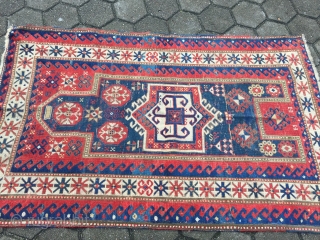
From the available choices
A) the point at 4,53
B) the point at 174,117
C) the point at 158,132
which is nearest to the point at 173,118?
the point at 174,117

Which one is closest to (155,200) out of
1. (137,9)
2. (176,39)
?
(176,39)

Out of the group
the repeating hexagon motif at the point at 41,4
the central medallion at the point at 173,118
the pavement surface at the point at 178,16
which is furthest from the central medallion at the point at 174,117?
the repeating hexagon motif at the point at 41,4

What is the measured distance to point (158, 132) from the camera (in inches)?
111

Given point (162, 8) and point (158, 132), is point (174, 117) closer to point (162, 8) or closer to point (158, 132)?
point (158, 132)

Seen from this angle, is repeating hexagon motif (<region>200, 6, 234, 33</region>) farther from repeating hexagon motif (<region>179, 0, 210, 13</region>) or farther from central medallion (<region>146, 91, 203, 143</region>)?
central medallion (<region>146, 91, 203, 143</region>)

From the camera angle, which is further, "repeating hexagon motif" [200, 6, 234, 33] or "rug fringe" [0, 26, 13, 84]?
"repeating hexagon motif" [200, 6, 234, 33]

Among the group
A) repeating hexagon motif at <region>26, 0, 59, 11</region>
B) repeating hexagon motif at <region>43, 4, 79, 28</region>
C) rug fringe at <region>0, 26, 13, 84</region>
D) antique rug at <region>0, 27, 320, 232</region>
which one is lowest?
antique rug at <region>0, 27, 320, 232</region>

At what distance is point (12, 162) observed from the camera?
103 inches

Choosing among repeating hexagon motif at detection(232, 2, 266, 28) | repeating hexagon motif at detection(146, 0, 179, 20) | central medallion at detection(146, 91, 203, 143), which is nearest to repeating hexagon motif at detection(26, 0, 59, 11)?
repeating hexagon motif at detection(146, 0, 179, 20)

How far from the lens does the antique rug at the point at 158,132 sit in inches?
99.0

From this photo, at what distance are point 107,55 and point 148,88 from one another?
575mm

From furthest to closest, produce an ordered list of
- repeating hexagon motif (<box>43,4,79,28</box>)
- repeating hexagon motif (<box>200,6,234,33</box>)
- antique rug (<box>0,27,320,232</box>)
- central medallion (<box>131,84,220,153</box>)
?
repeating hexagon motif (<box>200,6,234,33</box>) → repeating hexagon motif (<box>43,4,79,28</box>) → central medallion (<box>131,84,220,153</box>) → antique rug (<box>0,27,320,232</box>)

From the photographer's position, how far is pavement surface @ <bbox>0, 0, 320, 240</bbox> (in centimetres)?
338

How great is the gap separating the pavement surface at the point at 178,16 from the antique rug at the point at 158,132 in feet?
0.53
